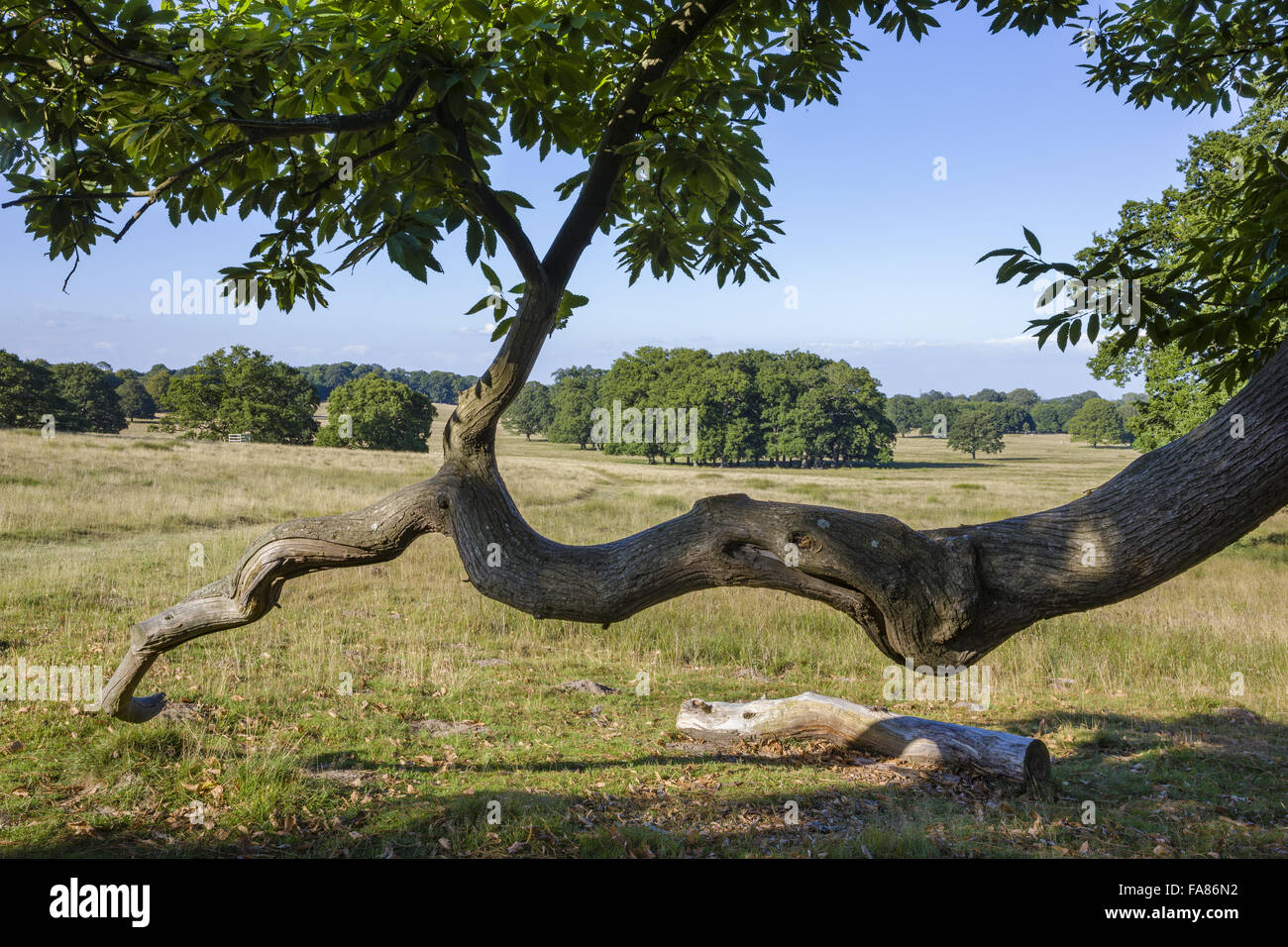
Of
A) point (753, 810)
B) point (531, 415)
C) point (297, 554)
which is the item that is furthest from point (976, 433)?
point (297, 554)

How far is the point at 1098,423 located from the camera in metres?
112

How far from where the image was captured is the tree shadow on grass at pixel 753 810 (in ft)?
17.8

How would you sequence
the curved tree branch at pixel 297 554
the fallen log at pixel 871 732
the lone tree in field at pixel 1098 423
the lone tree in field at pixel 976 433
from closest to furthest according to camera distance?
1. the curved tree branch at pixel 297 554
2. the fallen log at pixel 871 732
3. the lone tree in field at pixel 1098 423
4. the lone tree in field at pixel 976 433

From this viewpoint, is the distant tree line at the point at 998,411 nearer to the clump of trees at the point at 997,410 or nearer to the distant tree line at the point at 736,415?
the clump of trees at the point at 997,410

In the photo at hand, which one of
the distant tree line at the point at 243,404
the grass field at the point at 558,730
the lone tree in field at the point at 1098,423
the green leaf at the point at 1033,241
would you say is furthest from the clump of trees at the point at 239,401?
the lone tree in field at the point at 1098,423

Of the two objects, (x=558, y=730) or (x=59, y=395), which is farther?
(x=59, y=395)

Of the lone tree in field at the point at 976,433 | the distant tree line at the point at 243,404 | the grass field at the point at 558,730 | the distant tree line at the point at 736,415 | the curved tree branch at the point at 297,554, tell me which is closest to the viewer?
the curved tree branch at the point at 297,554

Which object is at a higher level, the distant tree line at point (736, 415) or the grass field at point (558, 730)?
the distant tree line at point (736, 415)

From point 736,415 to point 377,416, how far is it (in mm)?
41936

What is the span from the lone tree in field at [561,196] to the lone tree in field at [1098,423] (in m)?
110

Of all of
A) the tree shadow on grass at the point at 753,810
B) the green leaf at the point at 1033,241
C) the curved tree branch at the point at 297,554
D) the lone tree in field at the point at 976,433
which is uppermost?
the lone tree in field at the point at 976,433

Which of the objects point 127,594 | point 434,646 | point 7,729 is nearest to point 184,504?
point 127,594

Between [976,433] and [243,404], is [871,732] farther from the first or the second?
[976,433]

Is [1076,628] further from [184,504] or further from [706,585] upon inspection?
[184,504]
